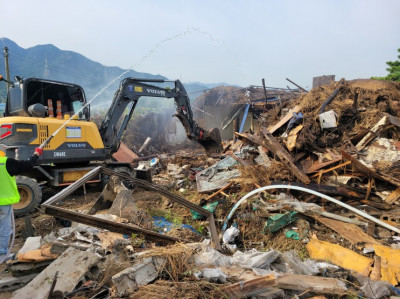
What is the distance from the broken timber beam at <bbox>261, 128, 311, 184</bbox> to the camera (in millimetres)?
5958

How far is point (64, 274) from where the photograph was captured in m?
2.85

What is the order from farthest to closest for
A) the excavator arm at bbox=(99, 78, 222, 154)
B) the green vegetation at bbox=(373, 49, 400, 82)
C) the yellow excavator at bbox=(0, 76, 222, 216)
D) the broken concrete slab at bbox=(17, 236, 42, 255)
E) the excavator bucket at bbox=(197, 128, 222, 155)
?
the green vegetation at bbox=(373, 49, 400, 82) → the excavator bucket at bbox=(197, 128, 222, 155) → the excavator arm at bbox=(99, 78, 222, 154) → the yellow excavator at bbox=(0, 76, 222, 216) → the broken concrete slab at bbox=(17, 236, 42, 255)

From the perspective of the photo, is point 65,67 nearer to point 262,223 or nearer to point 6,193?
point 6,193

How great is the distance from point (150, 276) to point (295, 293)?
1396mm

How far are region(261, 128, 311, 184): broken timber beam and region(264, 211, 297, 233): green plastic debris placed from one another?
1040 mm

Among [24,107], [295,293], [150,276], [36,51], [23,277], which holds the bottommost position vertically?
[23,277]

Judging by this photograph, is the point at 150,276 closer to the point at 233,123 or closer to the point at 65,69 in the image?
the point at 233,123

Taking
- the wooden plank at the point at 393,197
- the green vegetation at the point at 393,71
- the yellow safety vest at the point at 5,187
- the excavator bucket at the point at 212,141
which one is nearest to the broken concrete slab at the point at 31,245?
the yellow safety vest at the point at 5,187

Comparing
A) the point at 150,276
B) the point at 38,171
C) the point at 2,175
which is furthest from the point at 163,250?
the point at 38,171

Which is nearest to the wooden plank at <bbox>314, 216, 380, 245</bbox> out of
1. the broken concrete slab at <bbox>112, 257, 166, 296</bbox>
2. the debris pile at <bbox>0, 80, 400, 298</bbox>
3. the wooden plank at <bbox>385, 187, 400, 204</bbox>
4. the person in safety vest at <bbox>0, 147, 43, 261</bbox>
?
the debris pile at <bbox>0, 80, 400, 298</bbox>

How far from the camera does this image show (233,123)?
57.9ft

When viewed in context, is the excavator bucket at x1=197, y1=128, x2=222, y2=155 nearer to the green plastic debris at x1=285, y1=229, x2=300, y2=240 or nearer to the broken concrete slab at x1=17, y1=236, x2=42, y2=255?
the green plastic debris at x1=285, y1=229, x2=300, y2=240

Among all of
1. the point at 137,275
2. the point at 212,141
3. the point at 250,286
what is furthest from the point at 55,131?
the point at 250,286

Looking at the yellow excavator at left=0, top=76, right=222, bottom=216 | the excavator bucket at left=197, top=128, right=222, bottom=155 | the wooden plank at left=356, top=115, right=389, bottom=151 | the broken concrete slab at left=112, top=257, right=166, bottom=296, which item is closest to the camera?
the broken concrete slab at left=112, top=257, right=166, bottom=296
